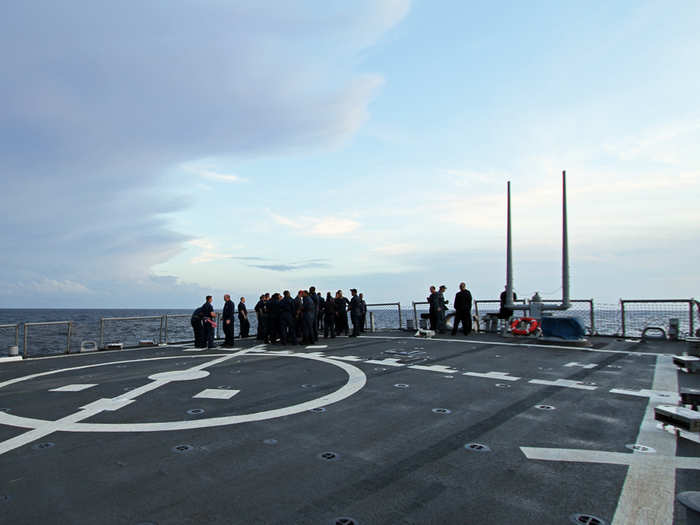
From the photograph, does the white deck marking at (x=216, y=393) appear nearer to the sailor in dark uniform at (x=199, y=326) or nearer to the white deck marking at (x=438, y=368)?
the white deck marking at (x=438, y=368)

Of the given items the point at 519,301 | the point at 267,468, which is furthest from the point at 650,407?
the point at 519,301

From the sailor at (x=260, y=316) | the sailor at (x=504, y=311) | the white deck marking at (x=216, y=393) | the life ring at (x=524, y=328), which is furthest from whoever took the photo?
the sailor at (x=260, y=316)

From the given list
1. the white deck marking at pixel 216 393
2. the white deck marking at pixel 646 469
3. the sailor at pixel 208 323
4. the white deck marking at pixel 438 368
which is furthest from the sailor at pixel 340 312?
the white deck marking at pixel 646 469

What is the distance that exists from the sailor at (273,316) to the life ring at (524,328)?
8872 mm

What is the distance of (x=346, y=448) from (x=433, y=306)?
1400 cm

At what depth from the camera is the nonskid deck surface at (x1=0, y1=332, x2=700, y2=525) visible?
329 cm

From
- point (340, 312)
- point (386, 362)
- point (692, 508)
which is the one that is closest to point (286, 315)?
point (340, 312)

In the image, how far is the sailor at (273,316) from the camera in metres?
15.6

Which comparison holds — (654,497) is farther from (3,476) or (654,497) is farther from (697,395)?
(3,476)

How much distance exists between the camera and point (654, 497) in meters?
3.35

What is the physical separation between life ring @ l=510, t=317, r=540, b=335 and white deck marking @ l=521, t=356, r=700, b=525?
409 inches

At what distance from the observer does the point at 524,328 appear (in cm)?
1566

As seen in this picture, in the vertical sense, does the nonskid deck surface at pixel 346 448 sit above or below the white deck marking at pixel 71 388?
above

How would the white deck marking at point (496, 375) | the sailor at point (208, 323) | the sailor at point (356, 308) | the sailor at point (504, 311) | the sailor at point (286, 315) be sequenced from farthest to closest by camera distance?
the sailor at point (356, 308) → the sailor at point (504, 311) → the sailor at point (286, 315) → the sailor at point (208, 323) → the white deck marking at point (496, 375)
